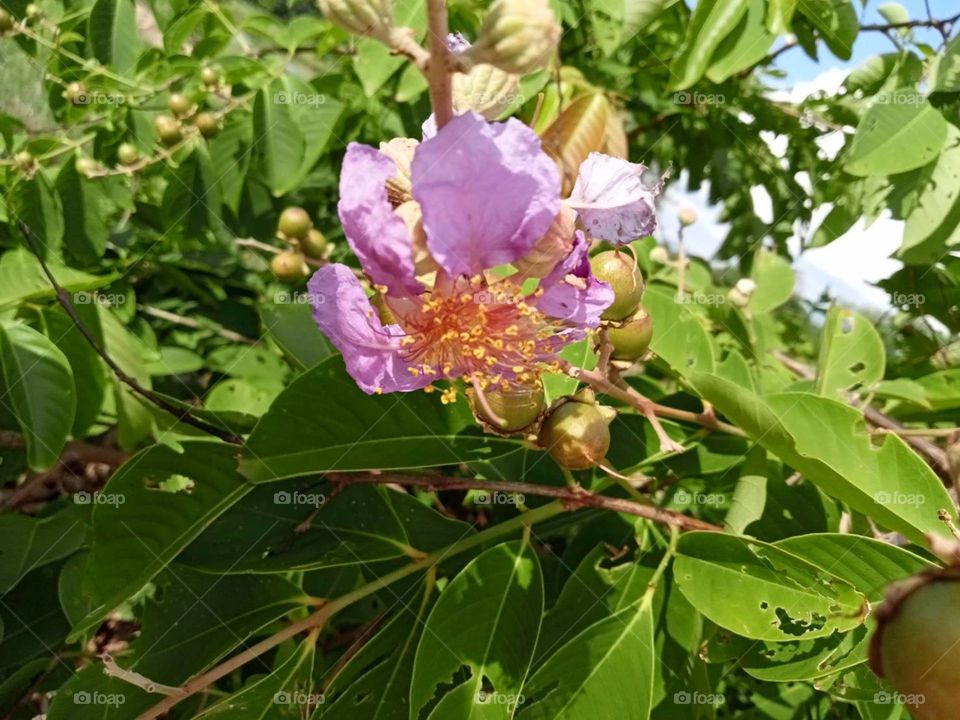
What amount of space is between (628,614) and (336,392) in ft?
1.87

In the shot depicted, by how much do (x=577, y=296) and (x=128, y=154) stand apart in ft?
5.41

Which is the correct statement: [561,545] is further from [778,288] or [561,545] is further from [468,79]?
[468,79]

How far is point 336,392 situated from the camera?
3.68ft

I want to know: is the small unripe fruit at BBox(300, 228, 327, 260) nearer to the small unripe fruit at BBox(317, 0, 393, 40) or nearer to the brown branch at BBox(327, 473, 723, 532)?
the brown branch at BBox(327, 473, 723, 532)

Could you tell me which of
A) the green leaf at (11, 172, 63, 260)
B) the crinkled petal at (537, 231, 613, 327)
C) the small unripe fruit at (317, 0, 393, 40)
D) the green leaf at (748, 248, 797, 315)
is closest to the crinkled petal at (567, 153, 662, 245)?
the crinkled petal at (537, 231, 613, 327)

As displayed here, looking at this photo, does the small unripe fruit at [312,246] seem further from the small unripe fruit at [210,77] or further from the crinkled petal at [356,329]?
the crinkled petal at [356,329]

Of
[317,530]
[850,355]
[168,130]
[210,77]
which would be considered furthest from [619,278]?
[168,130]

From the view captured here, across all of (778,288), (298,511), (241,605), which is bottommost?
(778,288)

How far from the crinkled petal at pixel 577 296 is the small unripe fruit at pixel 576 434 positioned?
0.46 feet

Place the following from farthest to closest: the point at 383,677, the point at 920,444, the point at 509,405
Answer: the point at 920,444, the point at 383,677, the point at 509,405

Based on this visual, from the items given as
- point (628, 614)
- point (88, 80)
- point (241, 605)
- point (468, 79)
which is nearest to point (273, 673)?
point (241, 605)

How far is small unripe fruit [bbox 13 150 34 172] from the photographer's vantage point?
1.92 m

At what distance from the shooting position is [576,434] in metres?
1.01

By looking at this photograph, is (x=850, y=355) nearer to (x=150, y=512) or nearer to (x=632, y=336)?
(x=632, y=336)
